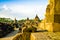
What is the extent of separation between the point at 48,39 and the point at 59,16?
1302mm

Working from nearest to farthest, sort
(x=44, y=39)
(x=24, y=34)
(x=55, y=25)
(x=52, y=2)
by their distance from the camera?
(x=44, y=39)
(x=55, y=25)
(x=52, y=2)
(x=24, y=34)

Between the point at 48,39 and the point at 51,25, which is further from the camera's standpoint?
the point at 51,25

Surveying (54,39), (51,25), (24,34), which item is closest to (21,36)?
(24,34)

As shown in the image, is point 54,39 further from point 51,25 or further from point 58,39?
point 51,25

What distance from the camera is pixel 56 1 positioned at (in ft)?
15.2

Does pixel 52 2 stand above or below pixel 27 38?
above

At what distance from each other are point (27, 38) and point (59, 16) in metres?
2.07

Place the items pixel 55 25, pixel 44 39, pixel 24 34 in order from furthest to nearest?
pixel 24 34, pixel 55 25, pixel 44 39

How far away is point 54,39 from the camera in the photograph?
3383mm

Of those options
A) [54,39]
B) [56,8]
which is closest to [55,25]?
[56,8]

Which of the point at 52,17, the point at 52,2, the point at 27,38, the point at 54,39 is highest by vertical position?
the point at 52,2

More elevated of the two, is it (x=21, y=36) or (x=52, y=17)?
(x=52, y=17)

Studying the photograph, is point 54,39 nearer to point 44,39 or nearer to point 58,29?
point 44,39

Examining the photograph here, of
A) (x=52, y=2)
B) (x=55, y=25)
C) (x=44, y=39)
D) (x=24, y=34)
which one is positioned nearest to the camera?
(x=44, y=39)
